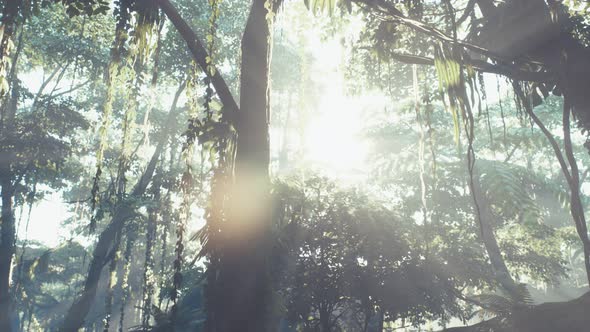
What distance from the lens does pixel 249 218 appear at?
278 cm

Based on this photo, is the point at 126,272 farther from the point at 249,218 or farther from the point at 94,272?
the point at 249,218

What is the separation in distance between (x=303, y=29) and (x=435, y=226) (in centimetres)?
1164

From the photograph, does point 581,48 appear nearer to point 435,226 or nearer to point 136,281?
point 435,226

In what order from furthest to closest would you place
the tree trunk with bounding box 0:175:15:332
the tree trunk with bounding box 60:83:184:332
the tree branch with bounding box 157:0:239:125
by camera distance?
the tree trunk with bounding box 60:83:184:332, the tree trunk with bounding box 0:175:15:332, the tree branch with bounding box 157:0:239:125

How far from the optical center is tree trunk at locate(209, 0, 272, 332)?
2645 mm

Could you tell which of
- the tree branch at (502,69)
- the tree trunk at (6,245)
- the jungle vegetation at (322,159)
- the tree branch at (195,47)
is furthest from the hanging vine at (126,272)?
the tree branch at (502,69)

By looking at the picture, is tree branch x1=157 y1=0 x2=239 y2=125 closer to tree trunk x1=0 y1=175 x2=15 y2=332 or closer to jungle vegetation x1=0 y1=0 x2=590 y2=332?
jungle vegetation x1=0 y1=0 x2=590 y2=332

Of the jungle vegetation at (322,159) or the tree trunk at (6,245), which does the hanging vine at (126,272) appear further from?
the tree trunk at (6,245)

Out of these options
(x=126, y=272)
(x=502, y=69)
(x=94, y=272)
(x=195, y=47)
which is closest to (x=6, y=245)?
(x=94, y=272)

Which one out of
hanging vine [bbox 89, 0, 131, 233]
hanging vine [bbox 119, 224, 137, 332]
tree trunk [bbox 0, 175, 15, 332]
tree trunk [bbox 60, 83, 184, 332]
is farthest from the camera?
tree trunk [bbox 60, 83, 184, 332]

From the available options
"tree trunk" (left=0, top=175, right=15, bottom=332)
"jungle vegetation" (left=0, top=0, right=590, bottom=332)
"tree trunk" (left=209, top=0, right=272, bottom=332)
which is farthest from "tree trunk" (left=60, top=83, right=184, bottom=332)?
"tree trunk" (left=209, top=0, right=272, bottom=332)

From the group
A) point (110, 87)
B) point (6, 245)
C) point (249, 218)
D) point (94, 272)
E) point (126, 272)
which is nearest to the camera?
point (110, 87)

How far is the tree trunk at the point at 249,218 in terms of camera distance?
8.68ft

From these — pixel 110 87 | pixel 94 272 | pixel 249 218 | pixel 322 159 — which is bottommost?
pixel 249 218
